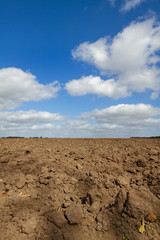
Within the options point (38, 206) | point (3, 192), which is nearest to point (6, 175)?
point (3, 192)

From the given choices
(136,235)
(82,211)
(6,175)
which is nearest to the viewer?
(136,235)

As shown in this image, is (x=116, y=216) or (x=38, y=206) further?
(x=38, y=206)

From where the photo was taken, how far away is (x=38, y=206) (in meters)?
4.98

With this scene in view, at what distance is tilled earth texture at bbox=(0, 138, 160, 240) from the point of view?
4.30 m

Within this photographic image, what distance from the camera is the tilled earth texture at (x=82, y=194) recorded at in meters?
4.30

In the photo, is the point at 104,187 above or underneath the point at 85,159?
underneath

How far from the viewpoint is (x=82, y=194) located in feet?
17.2

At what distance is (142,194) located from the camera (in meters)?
4.87

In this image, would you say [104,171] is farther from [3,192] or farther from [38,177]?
[3,192]

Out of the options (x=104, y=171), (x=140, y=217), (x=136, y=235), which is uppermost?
(x=104, y=171)

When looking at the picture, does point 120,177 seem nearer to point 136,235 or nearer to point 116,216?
point 116,216

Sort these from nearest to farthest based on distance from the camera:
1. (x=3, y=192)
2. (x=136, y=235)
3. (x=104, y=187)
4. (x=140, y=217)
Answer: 1. (x=136, y=235)
2. (x=140, y=217)
3. (x=104, y=187)
4. (x=3, y=192)

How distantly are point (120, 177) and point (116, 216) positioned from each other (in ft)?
4.18

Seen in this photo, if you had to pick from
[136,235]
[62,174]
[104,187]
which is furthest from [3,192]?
[136,235]
